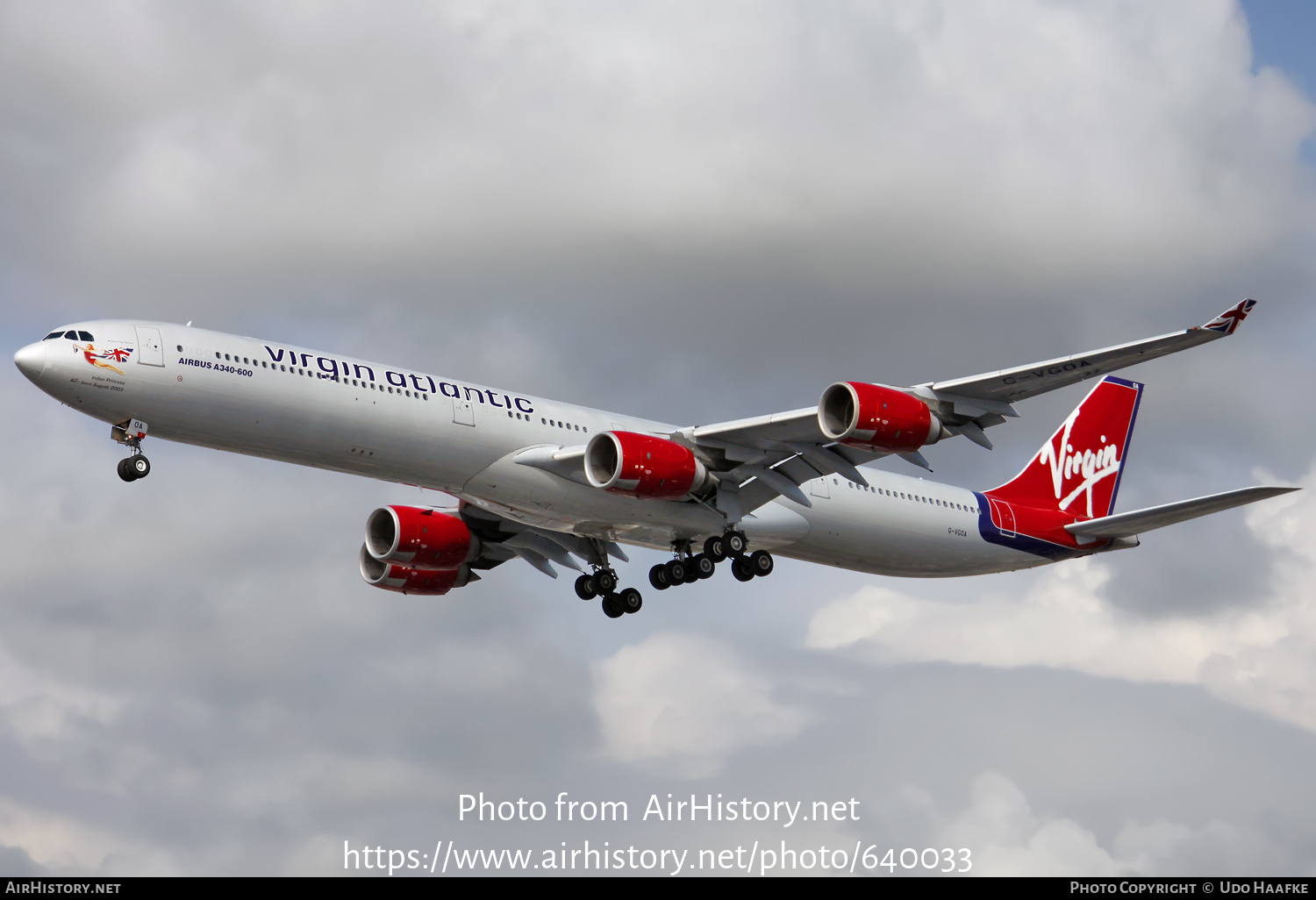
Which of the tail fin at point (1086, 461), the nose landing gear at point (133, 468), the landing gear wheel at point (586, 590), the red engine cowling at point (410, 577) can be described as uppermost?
the tail fin at point (1086, 461)

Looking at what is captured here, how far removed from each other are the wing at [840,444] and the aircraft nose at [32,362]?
55.5 ft

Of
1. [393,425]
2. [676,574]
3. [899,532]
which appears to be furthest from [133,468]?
[899,532]

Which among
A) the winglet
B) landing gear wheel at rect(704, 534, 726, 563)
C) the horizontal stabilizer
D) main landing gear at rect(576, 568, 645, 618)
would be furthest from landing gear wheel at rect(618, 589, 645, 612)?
the winglet

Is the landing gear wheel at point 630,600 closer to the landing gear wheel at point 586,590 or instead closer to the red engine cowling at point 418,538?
the landing gear wheel at point 586,590

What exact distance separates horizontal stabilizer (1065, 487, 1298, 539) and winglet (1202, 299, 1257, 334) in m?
5.01

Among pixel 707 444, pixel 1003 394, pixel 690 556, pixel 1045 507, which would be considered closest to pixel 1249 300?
pixel 1003 394

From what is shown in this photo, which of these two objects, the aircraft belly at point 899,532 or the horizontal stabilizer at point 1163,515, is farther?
the aircraft belly at point 899,532

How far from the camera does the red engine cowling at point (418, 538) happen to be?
4759cm

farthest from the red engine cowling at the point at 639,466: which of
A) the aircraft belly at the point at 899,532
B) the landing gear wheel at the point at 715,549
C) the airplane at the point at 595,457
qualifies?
the aircraft belly at the point at 899,532

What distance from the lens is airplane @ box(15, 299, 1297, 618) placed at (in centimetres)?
3641

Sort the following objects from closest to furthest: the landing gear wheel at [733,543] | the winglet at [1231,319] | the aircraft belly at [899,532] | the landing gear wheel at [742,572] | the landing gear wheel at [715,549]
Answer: the winglet at [1231,319], the landing gear wheel at [733,543], the landing gear wheel at [715,549], the landing gear wheel at [742,572], the aircraft belly at [899,532]

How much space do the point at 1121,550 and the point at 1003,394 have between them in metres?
16.7

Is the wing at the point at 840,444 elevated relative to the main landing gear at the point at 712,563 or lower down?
elevated

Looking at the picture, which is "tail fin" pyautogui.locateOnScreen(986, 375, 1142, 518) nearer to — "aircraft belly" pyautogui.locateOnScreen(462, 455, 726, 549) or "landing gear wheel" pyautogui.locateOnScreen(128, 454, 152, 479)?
"aircraft belly" pyautogui.locateOnScreen(462, 455, 726, 549)
